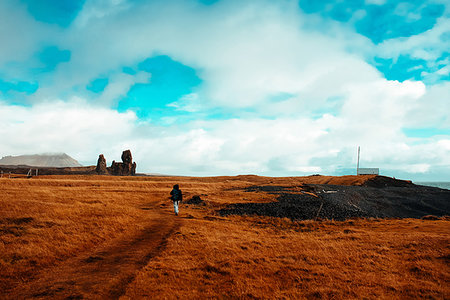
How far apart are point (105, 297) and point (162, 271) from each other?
243 centimetres

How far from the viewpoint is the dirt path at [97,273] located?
793 cm

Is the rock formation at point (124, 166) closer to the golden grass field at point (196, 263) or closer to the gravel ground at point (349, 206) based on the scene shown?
the gravel ground at point (349, 206)

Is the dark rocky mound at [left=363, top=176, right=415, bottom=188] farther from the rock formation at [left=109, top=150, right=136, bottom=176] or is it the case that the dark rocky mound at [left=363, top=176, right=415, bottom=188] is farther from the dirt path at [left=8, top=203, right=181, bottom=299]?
the rock formation at [left=109, top=150, right=136, bottom=176]

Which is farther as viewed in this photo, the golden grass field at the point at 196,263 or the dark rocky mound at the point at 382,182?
the dark rocky mound at the point at 382,182

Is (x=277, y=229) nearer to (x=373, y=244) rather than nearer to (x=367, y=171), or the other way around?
(x=373, y=244)

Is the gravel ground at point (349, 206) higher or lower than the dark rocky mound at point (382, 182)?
lower

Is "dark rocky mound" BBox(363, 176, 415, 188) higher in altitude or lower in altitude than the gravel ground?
higher

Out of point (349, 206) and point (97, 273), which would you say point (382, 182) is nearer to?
point (349, 206)

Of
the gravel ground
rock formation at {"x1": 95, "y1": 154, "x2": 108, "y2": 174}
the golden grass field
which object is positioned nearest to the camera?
the golden grass field

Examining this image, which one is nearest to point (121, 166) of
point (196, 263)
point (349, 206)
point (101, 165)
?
point (101, 165)

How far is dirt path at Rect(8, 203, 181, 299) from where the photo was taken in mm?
7930

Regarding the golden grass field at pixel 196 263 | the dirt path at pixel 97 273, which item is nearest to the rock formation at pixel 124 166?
the golden grass field at pixel 196 263

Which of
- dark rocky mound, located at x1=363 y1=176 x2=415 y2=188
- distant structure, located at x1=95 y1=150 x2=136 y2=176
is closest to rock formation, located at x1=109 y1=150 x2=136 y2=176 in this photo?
distant structure, located at x1=95 y1=150 x2=136 y2=176

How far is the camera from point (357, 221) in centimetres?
2633
